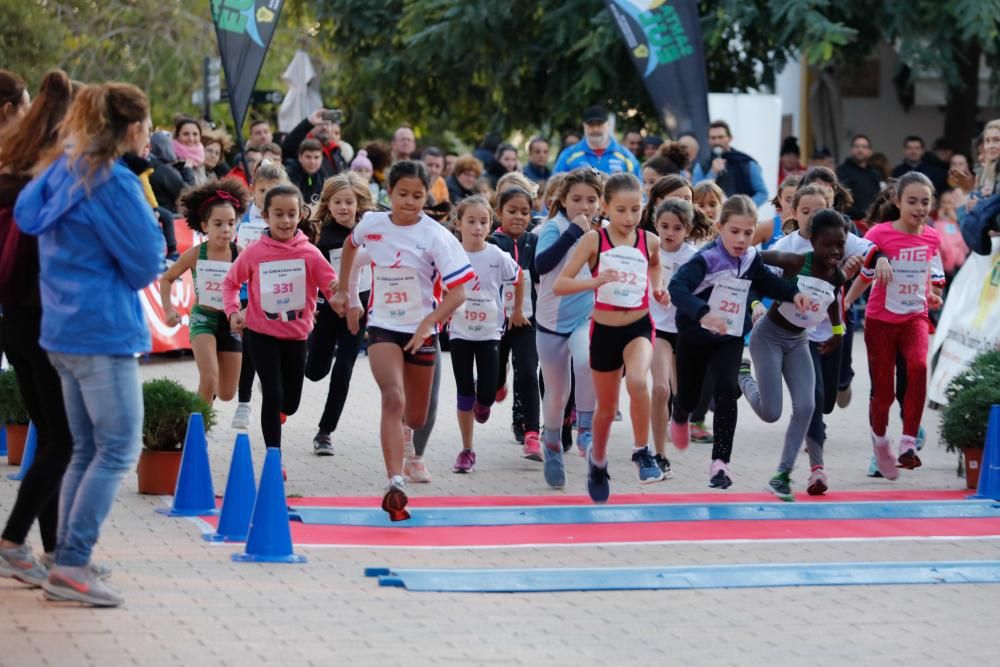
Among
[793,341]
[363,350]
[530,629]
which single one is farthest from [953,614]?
[363,350]

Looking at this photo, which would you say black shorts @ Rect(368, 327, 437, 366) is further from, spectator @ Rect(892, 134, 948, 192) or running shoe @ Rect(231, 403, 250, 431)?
spectator @ Rect(892, 134, 948, 192)

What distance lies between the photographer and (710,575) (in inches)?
315

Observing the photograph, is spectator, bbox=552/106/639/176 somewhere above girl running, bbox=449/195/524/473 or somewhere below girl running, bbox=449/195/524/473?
above

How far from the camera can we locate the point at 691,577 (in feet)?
26.1

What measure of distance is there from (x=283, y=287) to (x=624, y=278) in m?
2.04

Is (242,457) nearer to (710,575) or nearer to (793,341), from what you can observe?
(710,575)

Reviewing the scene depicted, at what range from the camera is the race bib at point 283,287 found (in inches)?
410

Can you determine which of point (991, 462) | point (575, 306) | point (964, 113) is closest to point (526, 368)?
point (575, 306)

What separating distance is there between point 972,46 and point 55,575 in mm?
20408

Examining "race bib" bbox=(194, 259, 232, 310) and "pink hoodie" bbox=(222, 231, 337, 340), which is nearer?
"pink hoodie" bbox=(222, 231, 337, 340)

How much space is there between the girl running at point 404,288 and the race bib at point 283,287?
0.88m

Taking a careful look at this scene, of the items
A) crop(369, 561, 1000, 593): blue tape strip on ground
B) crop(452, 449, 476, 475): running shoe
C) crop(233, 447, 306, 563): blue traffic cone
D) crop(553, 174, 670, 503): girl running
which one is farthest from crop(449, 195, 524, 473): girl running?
crop(369, 561, 1000, 593): blue tape strip on ground

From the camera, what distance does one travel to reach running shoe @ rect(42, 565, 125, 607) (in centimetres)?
689

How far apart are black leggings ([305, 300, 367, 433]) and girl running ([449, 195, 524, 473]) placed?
89 centimetres
